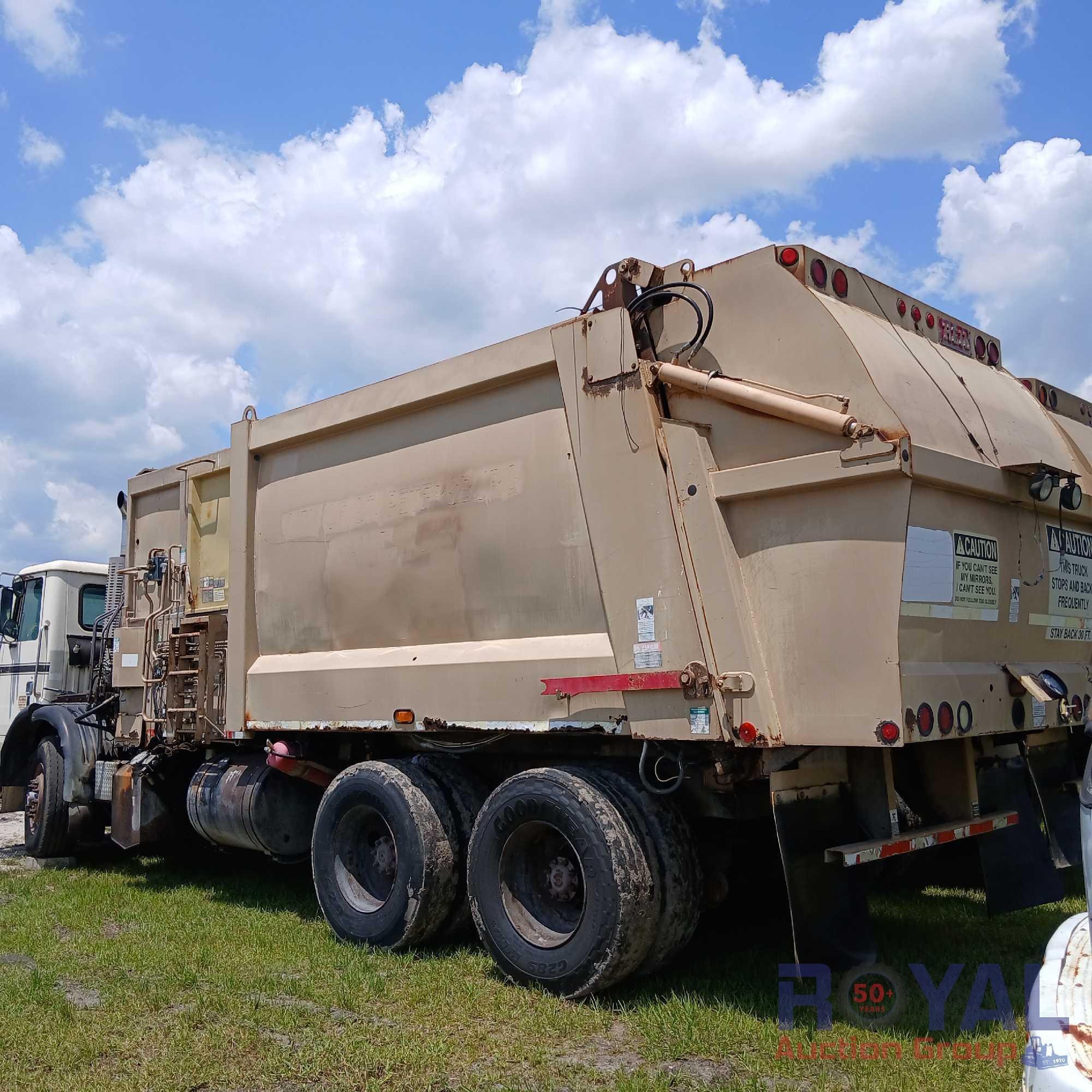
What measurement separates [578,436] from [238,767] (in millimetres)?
3772

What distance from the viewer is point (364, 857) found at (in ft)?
20.9

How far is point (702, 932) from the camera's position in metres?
6.16

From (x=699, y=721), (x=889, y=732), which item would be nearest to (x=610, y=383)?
(x=699, y=721)

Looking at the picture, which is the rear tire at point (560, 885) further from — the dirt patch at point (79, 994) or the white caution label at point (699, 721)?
the dirt patch at point (79, 994)

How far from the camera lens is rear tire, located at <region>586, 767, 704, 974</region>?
15.8 ft

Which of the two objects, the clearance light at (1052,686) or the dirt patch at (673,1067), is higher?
the clearance light at (1052,686)

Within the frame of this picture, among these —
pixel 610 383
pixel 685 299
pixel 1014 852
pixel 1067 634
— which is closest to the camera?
pixel 685 299

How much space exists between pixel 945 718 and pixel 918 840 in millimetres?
614

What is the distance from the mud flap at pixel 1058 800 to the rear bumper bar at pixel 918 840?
483mm

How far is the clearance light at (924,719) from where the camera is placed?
4328 millimetres

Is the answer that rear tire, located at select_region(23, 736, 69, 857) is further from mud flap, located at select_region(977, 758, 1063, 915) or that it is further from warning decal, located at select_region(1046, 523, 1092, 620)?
warning decal, located at select_region(1046, 523, 1092, 620)

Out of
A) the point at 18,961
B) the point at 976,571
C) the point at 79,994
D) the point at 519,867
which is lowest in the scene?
the point at 79,994

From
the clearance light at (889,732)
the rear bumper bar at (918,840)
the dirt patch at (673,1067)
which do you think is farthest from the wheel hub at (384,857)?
the clearance light at (889,732)

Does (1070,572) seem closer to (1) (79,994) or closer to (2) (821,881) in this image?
(2) (821,881)
